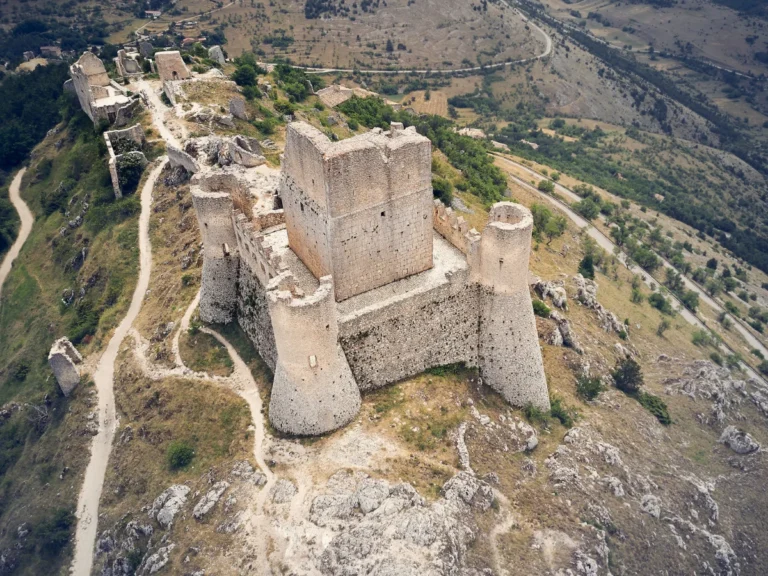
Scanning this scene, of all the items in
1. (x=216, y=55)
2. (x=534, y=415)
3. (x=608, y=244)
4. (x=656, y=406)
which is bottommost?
(x=608, y=244)

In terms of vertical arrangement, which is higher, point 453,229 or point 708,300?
point 453,229

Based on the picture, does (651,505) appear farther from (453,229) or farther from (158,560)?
(158,560)

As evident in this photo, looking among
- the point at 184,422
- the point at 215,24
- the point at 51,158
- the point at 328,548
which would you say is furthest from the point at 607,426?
the point at 215,24

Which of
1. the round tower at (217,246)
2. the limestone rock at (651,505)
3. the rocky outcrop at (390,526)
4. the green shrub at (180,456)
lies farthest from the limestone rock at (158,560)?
the limestone rock at (651,505)

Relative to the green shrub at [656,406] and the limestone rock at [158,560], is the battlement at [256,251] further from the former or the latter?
the green shrub at [656,406]

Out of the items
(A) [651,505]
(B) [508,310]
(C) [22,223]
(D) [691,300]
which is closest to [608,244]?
(D) [691,300]

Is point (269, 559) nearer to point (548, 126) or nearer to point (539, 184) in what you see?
point (539, 184)

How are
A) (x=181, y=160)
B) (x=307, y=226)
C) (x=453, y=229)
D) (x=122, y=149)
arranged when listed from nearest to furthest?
(x=307, y=226)
(x=453, y=229)
(x=181, y=160)
(x=122, y=149)
